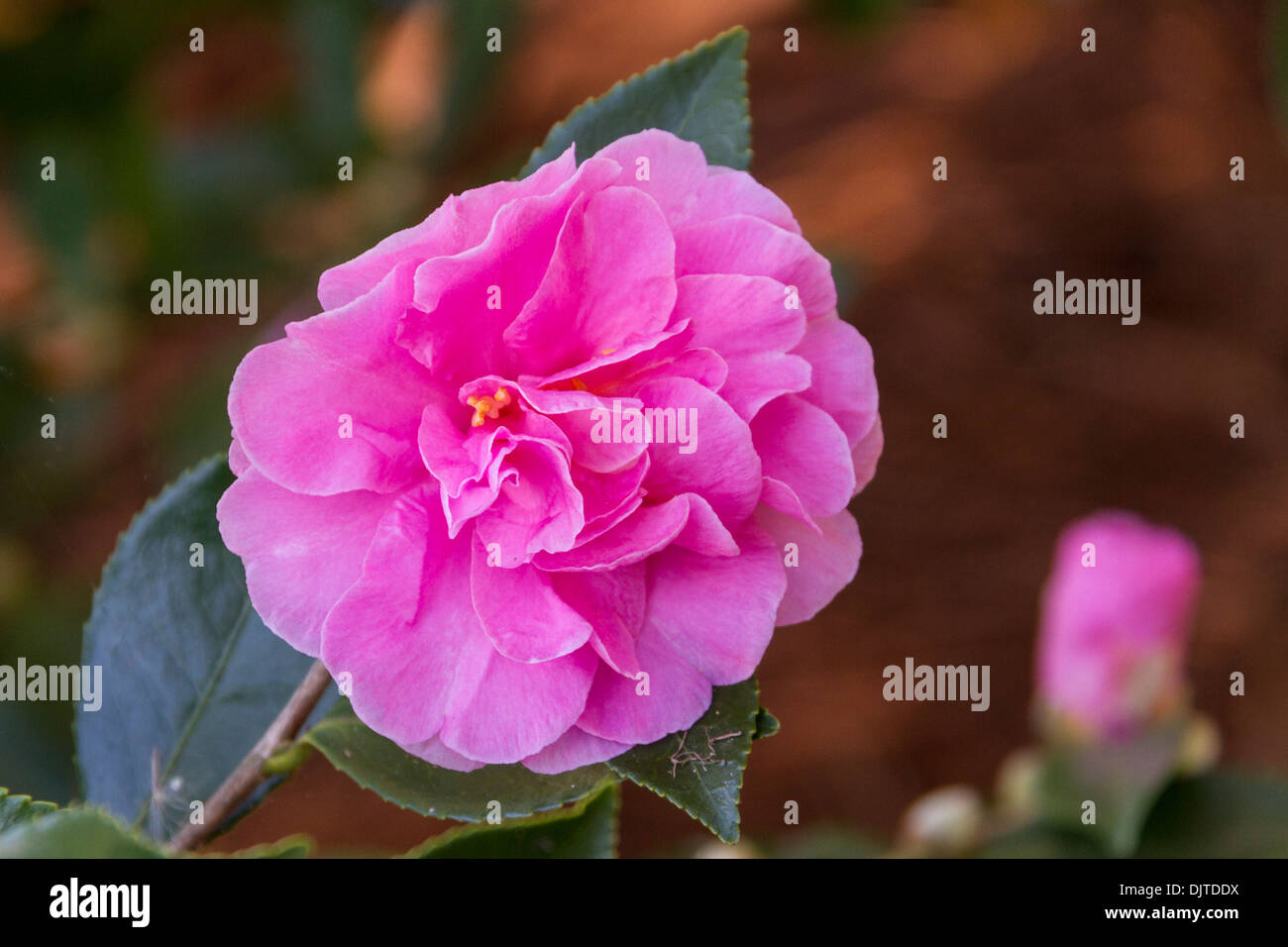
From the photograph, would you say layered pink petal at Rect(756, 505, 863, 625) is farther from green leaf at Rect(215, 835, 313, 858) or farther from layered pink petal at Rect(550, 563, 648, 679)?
green leaf at Rect(215, 835, 313, 858)

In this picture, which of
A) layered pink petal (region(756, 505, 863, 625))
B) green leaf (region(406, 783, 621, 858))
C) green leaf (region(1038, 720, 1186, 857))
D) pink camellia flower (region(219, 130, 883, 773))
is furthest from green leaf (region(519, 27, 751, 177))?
green leaf (region(1038, 720, 1186, 857))

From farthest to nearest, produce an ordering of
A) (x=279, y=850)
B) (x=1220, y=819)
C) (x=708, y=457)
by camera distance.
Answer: (x=1220, y=819), (x=279, y=850), (x=708, y=457)

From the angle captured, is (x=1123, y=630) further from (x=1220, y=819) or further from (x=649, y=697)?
(x=649, y=697)

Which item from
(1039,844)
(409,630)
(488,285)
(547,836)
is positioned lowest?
(1039,844)

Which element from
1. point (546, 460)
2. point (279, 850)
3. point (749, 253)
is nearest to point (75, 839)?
point (279, 850)

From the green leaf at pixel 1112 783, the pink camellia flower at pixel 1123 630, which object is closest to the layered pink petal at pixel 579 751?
the green leaf at pixel 1112 783

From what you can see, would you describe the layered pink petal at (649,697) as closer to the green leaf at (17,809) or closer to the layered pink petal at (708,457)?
the layered pink petal at (708,457)
